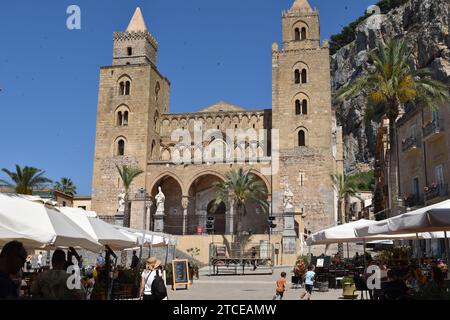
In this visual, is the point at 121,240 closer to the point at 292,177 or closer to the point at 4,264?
the point at 4,264

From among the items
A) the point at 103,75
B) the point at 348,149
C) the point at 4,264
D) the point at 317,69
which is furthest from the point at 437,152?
the point at 348,149

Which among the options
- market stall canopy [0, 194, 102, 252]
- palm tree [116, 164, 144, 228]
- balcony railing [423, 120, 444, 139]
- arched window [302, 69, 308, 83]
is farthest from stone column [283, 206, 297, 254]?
market stall canopy [0, 194, 102, 252]

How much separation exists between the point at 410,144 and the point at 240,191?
40.7 ft

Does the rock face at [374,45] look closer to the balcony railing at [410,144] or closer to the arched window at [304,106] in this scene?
the arched window at [304,106]

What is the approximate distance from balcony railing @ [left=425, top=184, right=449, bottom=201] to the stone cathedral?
11766 mm

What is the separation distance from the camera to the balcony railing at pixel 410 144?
26656 millimetres

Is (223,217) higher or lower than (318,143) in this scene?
lower

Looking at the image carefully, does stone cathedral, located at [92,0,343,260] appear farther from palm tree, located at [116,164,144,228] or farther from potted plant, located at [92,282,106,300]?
potted plant, located at [92,282,106,300]

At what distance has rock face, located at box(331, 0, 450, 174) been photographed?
4956 centimetres

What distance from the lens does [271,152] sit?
3956cm
